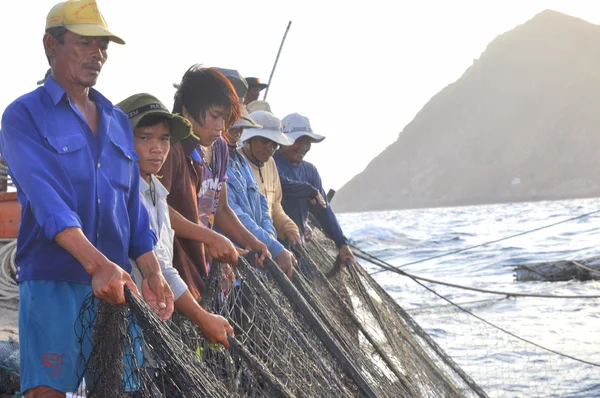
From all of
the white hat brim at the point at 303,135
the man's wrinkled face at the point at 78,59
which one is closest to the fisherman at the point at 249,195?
the white hat brim at the point at 303,135

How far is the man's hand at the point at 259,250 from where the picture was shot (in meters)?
3.34

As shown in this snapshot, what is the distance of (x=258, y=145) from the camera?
4.55m

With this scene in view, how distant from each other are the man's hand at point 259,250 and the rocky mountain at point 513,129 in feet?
431

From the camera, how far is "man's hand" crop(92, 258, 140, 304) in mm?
1935

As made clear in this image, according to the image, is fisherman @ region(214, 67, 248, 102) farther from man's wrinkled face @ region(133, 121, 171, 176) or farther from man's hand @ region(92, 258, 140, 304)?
man's hand @ region(92, 258, 140, 304)

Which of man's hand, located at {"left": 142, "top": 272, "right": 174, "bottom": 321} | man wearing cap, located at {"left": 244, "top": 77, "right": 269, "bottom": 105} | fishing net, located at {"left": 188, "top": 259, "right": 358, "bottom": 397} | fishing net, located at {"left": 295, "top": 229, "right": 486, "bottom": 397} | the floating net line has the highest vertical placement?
man wearing cap, located at {"left": 244, "top": 77, "right": 269, "bottom": 105}

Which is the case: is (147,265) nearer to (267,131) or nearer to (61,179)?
(61,179)

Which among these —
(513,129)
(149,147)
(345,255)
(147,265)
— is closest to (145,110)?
(149,147)

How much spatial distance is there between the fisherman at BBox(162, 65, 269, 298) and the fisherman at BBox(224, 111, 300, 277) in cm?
28

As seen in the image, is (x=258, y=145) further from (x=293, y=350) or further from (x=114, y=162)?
(x=114, y=162)

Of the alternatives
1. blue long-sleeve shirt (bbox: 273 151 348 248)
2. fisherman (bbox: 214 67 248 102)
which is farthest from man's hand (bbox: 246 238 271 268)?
blue long-sleeve shirt (bbox: 273 151 348 248)

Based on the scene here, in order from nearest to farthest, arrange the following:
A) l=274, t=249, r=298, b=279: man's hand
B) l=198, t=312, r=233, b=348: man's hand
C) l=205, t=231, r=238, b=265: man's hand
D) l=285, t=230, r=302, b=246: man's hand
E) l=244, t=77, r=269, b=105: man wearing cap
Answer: l=198, t=312, r=233, b=348: man's hand < l=205, t=231, r=238, b=265: man's hand < l=274, t=249, r=298, b=279: man's hand < l=285, t=230, r=302, b=246: man's hand < l=244, t=77, r=269, b=105: man wearing cap

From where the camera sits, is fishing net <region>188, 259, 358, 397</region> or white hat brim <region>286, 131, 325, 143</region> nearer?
fishing net <region>188, 259, 358, 397</region>

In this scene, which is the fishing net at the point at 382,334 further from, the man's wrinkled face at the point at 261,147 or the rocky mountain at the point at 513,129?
the rocky mountain at the point at 513,129
